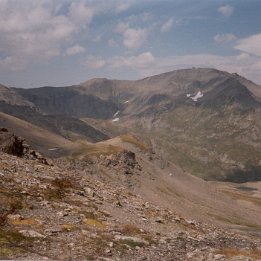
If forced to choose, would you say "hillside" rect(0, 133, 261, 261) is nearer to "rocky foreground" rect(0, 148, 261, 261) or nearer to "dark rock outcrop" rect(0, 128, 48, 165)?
"rocky foreground" rect(0, 148, 261, 261)

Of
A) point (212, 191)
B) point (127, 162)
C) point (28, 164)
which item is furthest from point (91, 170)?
point (28, 164)

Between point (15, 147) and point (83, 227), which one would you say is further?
point (15, 147)

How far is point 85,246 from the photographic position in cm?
2544

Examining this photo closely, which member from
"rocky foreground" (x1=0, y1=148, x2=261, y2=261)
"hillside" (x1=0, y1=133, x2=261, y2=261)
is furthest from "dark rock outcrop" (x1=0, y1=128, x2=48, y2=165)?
"rocky foreground" (x1=0, y1=148, x2=261, y2=261)

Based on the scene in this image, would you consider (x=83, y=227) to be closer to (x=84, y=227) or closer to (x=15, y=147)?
(x=84, y=227)

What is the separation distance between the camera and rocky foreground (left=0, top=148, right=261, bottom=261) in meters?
24.7

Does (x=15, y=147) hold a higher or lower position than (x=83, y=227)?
higher

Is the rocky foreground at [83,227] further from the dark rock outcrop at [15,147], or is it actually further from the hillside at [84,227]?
the dark rock outcrop at [15,147]

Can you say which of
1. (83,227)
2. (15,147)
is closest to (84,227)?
(83,227)

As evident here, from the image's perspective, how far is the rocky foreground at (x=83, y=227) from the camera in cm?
2472

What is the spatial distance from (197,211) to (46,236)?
120 m

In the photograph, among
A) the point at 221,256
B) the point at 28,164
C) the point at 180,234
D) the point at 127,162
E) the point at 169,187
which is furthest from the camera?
the point at 169,187

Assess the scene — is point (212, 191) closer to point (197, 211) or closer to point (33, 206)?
point (197, 211)

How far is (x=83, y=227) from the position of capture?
28.9 meters
